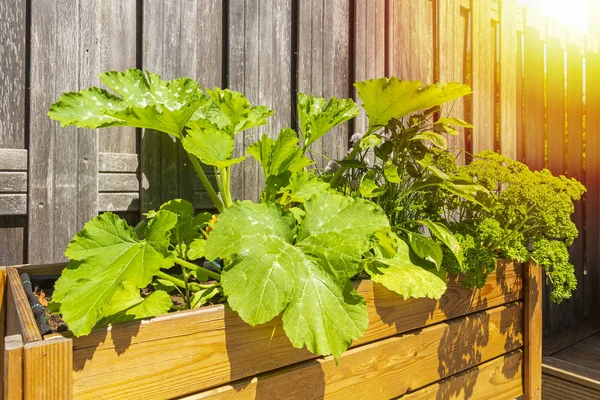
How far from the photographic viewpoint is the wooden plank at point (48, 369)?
0.76 meters

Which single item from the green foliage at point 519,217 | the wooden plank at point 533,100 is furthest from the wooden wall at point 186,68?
the green foliage at point 519,217

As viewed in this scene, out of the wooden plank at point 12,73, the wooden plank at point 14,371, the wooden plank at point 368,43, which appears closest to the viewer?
the wooden plank at point 14,371

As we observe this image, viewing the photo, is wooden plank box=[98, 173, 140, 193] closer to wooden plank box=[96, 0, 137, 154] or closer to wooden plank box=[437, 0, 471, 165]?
wooden plank box=[96, 0, 137, 154]

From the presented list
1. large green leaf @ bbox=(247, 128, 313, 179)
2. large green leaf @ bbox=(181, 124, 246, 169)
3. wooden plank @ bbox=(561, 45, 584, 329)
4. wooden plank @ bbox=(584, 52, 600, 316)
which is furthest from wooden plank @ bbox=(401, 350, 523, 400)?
wooden plank @ bbox=(584, 52, 600, 316)

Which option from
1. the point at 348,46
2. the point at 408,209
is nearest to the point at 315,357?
the point at 408,209

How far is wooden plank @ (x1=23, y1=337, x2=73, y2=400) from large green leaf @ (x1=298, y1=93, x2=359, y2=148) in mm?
921

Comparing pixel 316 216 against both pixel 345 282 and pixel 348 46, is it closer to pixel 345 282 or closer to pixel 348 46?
pixel 345 282

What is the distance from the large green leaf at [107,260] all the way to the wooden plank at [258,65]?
792 mm

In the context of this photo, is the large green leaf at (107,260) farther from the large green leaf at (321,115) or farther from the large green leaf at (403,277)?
the large green leaf at (321,115)

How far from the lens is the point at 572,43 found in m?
3.49

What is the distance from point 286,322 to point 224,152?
0.50 metres

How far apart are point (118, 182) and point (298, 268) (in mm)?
788

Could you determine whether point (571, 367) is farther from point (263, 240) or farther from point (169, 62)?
point (169, 62)

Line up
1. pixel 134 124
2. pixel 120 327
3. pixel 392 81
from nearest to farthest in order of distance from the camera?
pixel 120 327, pixel 134 124, pixel 392 81
